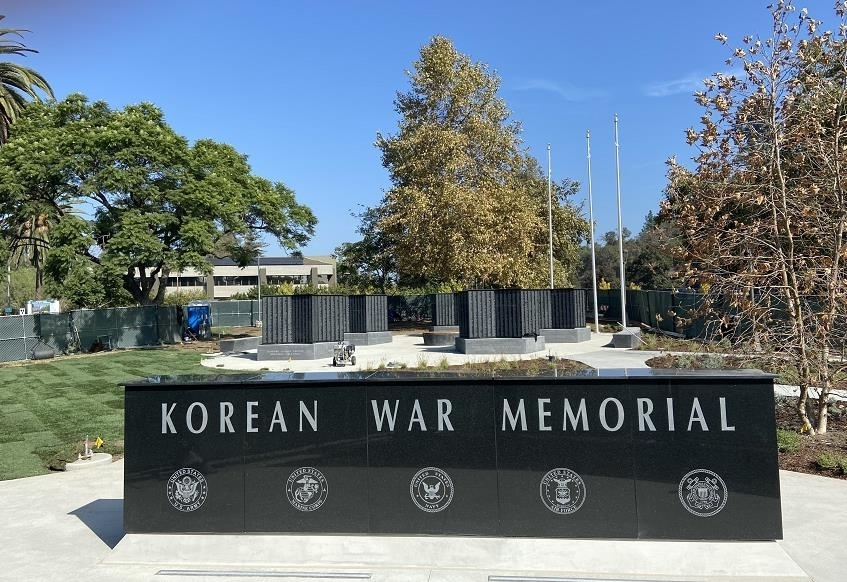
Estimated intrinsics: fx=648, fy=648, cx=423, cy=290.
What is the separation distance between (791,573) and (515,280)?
3560 cm

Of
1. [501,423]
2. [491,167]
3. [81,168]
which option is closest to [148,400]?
[501,423]

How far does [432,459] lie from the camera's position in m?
6.43

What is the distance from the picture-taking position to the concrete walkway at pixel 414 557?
5.69 meters

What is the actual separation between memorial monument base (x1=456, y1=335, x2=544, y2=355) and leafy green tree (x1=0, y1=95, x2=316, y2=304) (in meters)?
A: 15.1

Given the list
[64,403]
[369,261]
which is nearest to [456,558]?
[64,403]

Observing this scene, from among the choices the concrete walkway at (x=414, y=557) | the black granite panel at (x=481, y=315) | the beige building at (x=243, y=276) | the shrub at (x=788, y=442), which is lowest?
the concrete walkway at (x=414, y=557)

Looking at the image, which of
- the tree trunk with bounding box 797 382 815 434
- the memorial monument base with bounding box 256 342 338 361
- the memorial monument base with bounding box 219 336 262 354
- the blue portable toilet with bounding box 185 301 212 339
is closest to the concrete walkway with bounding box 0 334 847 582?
the tree trunk with bounding box 797 382 815 434

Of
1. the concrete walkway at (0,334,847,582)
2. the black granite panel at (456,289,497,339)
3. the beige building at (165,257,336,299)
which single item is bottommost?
the concrete walkway at (0,334,847,582)

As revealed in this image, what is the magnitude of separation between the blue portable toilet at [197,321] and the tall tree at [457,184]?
39.7ft

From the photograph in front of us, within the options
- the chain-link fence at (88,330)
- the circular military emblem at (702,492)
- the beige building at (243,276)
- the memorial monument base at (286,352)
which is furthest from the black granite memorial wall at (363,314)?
the beige building at (243,276)

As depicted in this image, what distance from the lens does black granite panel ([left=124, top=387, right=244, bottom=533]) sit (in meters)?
6.61

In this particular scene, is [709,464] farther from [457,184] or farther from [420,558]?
[457,184]

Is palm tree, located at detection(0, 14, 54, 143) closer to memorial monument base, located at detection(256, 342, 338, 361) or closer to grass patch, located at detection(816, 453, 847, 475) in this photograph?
memorial monument base, located at detection(256, 342, 338, 361)

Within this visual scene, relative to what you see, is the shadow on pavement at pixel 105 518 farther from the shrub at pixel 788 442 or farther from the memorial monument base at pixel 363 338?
the memorial monument base at pixel 363 338
